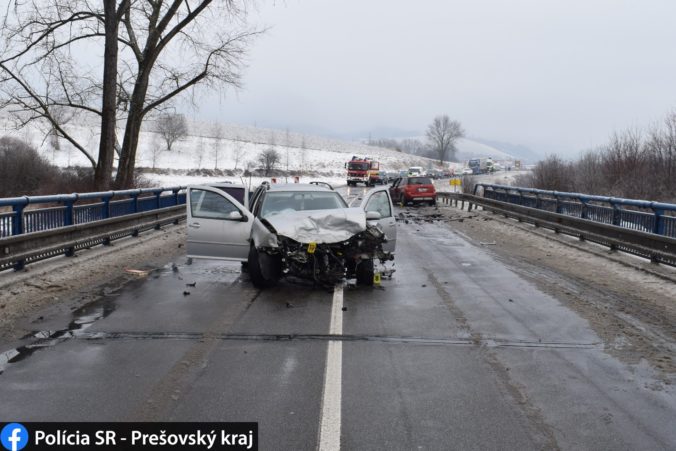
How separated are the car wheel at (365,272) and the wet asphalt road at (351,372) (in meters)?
0.80

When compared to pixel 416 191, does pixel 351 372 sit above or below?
below

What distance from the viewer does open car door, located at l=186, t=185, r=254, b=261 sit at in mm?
10203

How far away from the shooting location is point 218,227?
10352mm

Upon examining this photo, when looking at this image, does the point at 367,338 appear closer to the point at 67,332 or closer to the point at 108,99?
the point at 67,332

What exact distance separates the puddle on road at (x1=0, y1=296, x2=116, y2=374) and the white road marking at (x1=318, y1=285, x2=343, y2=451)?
2.80 metres

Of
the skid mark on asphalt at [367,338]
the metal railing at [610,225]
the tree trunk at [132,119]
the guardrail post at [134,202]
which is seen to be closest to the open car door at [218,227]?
the skid mark on asphalt at [367,338]

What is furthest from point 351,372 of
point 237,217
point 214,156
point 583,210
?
point 214,156

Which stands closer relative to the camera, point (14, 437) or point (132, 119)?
point (14, 437)

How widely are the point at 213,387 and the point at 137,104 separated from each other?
23259 mm

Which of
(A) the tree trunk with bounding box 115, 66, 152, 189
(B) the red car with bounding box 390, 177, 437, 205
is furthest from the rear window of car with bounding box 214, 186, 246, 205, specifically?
(B) the red car with bounding box 390, 177, 437, 205

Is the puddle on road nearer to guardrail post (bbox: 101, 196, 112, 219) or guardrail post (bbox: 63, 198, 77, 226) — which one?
guardrail post (bbox: 63, 198, 77, 226)

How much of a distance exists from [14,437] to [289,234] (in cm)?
530

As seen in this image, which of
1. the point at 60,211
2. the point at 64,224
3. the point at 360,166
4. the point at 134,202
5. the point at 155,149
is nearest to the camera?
the point at 60,211

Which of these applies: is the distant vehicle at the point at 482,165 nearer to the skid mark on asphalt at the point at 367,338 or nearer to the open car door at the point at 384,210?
the open car door at the point at 384,210
